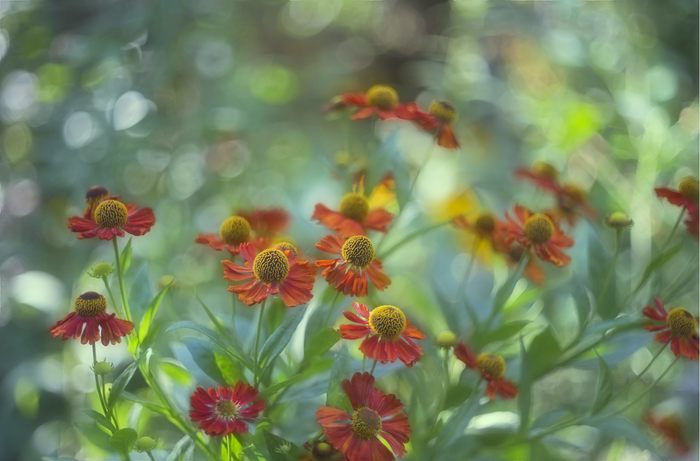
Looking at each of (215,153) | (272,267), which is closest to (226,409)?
(272,267)

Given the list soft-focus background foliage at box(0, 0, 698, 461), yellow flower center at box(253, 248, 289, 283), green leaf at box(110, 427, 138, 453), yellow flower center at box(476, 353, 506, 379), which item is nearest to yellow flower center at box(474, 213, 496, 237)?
soft-focus background foliage at box(0, 0, 698, 461)

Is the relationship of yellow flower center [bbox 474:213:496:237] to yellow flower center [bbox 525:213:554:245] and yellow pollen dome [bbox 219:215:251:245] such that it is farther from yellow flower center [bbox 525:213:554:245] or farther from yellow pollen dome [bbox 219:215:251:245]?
yellow pollen dome [bbox 219:215:251:245]

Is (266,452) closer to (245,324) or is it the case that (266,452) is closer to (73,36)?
(245,324)

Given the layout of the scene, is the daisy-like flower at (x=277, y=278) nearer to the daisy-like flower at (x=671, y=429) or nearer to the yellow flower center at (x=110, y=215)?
the yellow flower center at (x=110, y=215)

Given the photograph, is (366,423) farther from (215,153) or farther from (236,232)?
(215,153)

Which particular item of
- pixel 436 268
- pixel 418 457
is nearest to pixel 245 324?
pixel 418 457

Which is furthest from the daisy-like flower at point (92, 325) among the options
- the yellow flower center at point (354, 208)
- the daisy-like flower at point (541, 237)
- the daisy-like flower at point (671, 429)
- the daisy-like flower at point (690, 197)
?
the daisy-like flower at point (671, 429)
